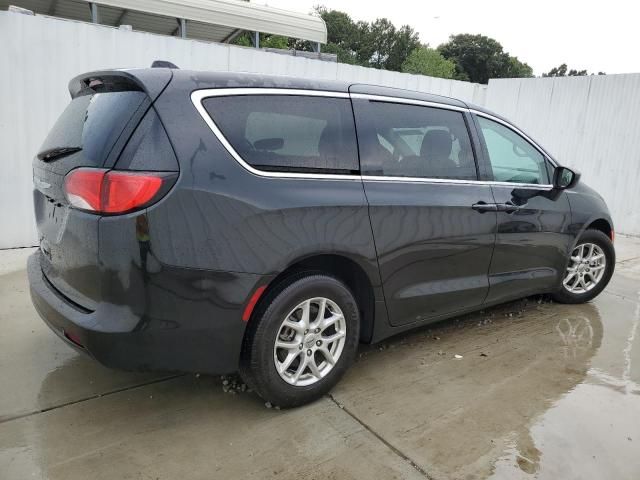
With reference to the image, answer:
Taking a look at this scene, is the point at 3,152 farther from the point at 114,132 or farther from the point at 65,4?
the point at 65,4

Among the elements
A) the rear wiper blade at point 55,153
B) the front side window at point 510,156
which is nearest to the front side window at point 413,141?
the front side window at point 510,156

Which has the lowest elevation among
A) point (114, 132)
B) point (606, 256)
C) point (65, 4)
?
point (606, 256)

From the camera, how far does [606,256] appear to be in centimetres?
468

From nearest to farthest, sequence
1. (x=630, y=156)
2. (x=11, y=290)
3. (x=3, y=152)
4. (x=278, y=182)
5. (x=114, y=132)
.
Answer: (x=114, y=132), (x=278, y=182), (x=11, y=290), (x=3, y=152), (x=630, y=156)

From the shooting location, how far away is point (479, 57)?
6172cm

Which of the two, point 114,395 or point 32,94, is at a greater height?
point 32,94

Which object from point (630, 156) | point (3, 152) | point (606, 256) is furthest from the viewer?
point (630, 156)

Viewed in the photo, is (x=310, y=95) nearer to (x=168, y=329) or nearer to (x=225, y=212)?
(x=225, y=212)

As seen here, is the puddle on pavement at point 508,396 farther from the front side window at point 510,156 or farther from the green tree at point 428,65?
the green tree at point 428,65

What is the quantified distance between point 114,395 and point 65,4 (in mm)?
13199

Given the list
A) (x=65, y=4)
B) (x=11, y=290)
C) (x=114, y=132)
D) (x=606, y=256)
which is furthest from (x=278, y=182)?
(x=65, y=4)

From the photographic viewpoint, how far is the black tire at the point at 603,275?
14.8ft

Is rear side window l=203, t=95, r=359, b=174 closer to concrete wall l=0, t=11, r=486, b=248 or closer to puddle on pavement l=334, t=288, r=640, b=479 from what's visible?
puddle on pavement l=334, t=288, r=640, b=479

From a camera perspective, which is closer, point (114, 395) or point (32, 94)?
point (114, 395)
